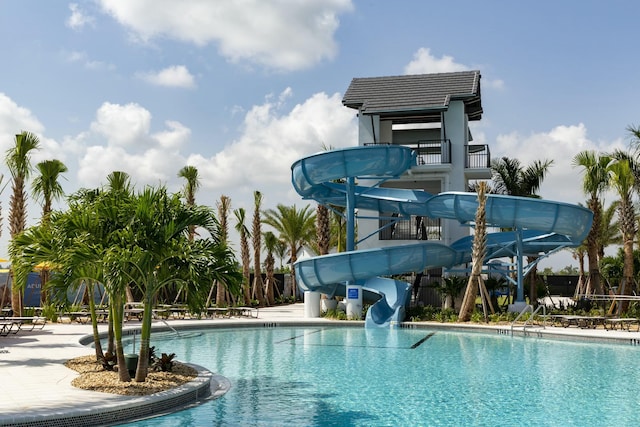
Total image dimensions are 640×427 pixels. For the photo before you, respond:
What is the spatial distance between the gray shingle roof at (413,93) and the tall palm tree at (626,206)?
24.3ft

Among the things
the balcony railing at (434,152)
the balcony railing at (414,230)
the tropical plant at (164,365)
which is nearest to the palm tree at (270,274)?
the balcony railing at (414,230)

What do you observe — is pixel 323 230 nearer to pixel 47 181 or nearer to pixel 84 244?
pixel 47 181

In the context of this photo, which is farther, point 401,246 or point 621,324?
point 401,246

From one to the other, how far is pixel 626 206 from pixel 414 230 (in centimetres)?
966

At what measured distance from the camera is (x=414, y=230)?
31.7m

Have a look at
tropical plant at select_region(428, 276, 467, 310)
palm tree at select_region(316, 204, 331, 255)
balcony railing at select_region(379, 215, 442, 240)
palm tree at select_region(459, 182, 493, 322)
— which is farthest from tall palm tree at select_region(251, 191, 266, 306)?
palm tree at select_region(459, 182, 493, 322)

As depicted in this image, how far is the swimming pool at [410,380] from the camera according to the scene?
9.25 meters

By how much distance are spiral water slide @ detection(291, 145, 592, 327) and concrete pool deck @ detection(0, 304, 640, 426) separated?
3924 mm

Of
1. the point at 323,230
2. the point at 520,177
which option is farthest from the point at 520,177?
the point at 323,230

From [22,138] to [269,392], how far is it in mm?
16665

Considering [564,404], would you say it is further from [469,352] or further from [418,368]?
[469,352]

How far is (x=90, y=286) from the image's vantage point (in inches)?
452

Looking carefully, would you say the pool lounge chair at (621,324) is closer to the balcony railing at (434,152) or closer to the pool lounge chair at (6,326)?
the balcony railing at (434,152)

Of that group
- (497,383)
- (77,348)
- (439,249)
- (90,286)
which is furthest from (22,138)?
(497,383)
